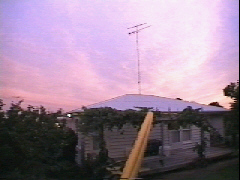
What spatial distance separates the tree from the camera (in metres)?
9.25

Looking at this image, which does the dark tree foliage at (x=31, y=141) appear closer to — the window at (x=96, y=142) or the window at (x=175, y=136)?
the window at (x=96, y=142)

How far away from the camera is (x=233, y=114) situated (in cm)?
952

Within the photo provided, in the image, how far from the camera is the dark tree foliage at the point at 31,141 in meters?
12.3

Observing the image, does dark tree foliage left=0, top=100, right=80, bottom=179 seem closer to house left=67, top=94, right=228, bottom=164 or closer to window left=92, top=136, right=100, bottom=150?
window left=92, top=136, right=100, bottom=150

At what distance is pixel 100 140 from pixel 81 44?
3.31m

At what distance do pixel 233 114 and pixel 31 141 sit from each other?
6.45 meters

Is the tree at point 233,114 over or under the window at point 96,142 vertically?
over

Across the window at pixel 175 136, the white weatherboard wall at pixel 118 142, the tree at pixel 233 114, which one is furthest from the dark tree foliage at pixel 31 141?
the window at pixel 175 136

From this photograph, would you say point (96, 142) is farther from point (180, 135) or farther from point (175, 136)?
point (180, 135)

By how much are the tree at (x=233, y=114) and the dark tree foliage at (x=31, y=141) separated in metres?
5.47

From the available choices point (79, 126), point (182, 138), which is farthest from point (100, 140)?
point (182, 138)

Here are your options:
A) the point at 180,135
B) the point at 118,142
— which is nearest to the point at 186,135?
the point at 180,135

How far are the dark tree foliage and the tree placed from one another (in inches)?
215

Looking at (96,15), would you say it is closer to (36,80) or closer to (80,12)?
(80,12)
